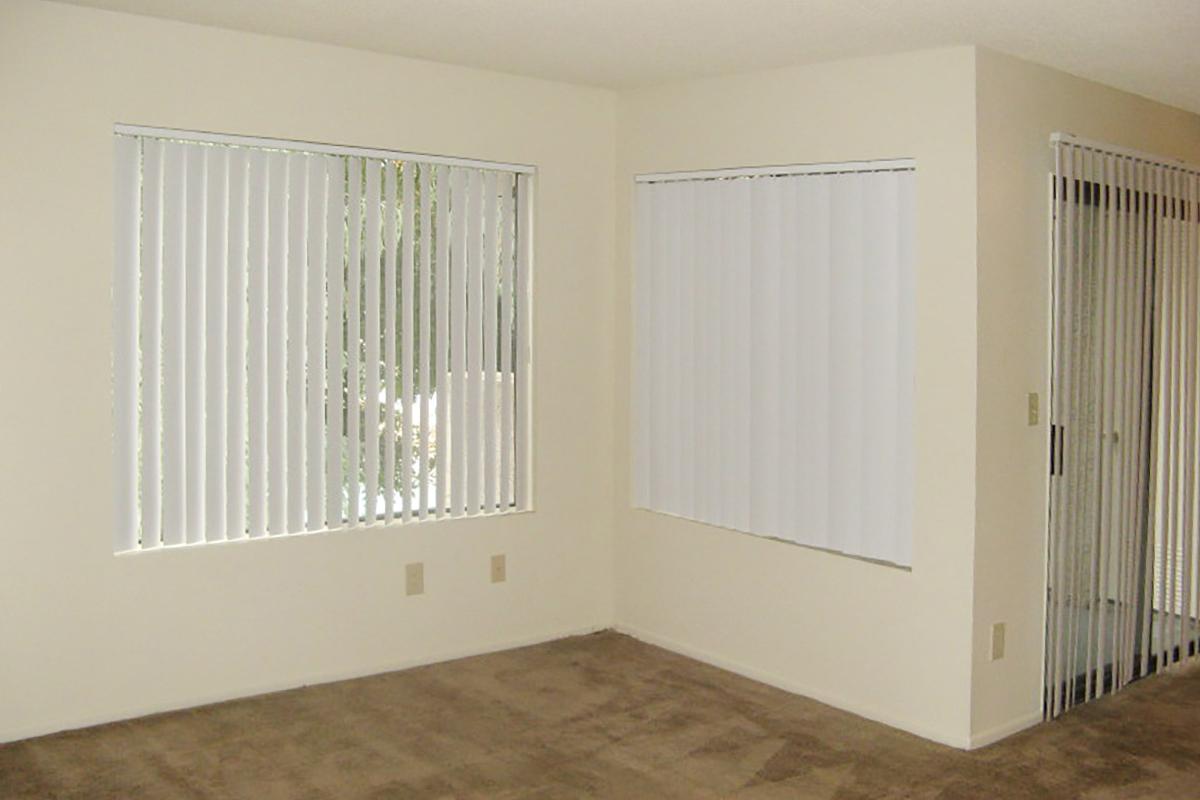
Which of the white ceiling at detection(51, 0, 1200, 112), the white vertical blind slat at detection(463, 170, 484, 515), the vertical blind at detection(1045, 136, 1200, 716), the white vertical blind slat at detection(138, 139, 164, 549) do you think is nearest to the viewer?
the white ceiling at detection(51, 0, 1200, 112)

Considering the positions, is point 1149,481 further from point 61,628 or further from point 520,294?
point 61,628

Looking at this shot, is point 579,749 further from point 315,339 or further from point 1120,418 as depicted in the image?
point 1120,418

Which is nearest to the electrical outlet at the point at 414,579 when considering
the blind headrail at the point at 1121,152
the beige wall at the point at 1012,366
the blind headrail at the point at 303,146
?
the blind headrail at the point at 303,146

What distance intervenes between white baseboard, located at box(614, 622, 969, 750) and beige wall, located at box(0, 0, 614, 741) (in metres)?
0.34

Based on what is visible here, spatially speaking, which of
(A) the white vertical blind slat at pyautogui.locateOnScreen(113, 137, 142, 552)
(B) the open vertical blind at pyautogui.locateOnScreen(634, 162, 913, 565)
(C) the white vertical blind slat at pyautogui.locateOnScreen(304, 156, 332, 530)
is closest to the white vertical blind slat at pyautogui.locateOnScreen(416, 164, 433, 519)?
(C) the white vertical blind slat at pyautogui.locateOnScreen(304, 156, 332, 530)

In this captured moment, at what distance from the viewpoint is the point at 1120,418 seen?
4.31 meters

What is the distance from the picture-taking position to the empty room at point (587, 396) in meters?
3.69

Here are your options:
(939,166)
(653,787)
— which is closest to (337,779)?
(653,787)

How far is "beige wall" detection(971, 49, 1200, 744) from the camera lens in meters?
3.83

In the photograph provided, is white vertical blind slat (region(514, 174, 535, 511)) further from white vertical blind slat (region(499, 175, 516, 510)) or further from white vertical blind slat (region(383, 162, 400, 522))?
white vertical blind slat (region(383, 162, 400, 522))

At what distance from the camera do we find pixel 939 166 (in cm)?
386

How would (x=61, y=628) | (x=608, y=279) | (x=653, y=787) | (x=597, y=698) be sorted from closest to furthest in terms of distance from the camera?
(x=653, y=787), (x=61, y=628), (x=597, y=698), (x=608, y=279)

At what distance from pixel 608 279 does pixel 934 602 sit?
6.59 feet

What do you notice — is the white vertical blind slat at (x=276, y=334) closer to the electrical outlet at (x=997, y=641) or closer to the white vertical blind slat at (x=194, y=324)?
the white vertical blind slat at (x=194, y=324)
